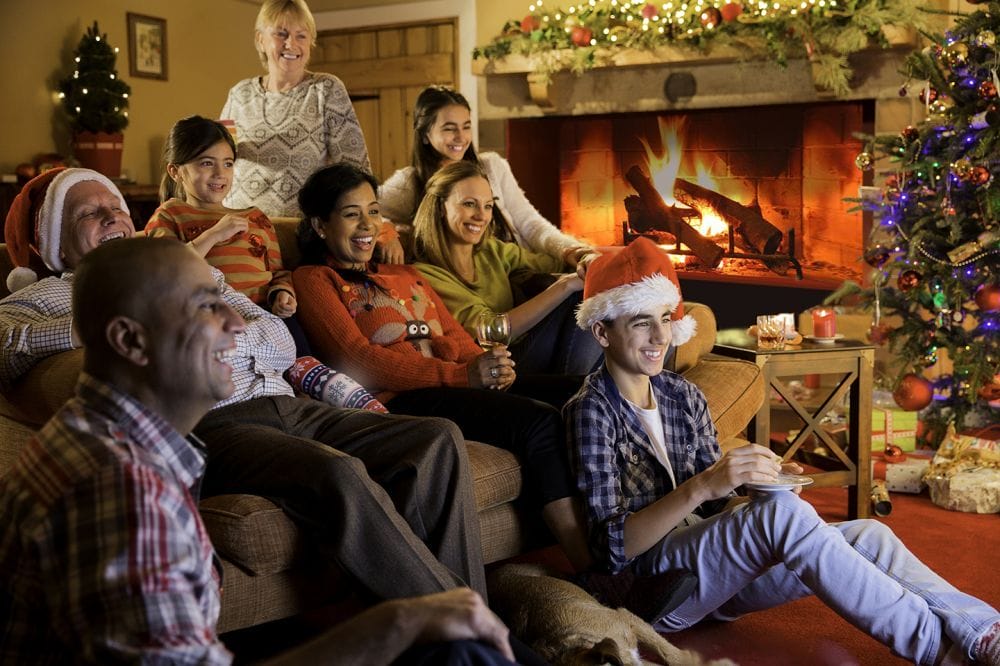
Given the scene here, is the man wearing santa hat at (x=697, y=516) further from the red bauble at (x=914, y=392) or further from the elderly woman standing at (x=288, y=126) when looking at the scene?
the red bauble at (x=914, y=392)

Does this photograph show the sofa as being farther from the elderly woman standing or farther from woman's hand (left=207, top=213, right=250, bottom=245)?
the elderly woman standing

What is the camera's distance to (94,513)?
45.0 inches

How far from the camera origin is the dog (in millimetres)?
2314

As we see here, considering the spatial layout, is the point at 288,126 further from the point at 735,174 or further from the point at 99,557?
the point at 99,557

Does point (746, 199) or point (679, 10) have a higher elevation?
point (679, 10)

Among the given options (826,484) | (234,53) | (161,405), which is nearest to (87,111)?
(234,53)

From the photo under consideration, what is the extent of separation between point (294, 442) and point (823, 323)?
6.51 ft

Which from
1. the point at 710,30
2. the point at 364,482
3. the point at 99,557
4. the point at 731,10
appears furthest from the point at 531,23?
the point at 99,557

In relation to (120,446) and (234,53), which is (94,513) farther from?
(234,53)

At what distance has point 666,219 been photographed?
6445mm

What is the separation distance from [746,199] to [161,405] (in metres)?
5.17

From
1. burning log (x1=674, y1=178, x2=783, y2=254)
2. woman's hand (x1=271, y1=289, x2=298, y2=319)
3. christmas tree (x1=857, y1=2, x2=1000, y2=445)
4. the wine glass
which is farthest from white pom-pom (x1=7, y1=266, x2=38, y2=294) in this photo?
burning log (x1=674, y1=178, x2=783, y2=254)

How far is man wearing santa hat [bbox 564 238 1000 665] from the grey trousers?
0.30 m

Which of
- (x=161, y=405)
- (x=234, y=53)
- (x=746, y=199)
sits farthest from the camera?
(x=234, y=53)
